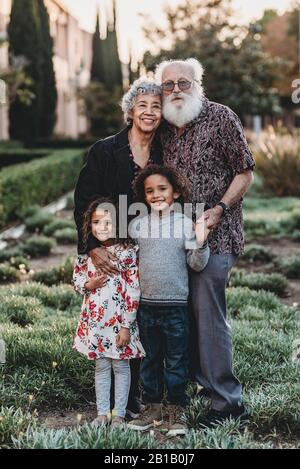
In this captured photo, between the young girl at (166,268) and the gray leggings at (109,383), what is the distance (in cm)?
12

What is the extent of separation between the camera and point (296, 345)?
483cm

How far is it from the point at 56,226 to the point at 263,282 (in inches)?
180

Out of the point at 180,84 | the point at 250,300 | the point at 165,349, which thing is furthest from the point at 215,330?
the point at 250,300

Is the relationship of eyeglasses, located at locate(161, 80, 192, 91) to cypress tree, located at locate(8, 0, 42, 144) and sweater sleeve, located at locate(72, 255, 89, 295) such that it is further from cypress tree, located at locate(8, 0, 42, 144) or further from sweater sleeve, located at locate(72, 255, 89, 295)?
cypress tree, located at locate(8, 0, 42, 144)

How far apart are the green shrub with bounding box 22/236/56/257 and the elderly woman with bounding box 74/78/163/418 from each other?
535 cm

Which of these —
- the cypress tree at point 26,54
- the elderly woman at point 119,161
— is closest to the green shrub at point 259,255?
the elderly woman at point 119,161

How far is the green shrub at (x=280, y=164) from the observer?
14.3m

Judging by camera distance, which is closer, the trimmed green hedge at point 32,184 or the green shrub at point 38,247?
the green shrub at point 38,247

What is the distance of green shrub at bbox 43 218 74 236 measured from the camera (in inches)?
420

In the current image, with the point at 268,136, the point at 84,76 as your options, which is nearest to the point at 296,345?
the point at 268,136

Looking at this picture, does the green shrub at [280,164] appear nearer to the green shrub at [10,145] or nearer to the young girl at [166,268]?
the green shrub at [10,145]

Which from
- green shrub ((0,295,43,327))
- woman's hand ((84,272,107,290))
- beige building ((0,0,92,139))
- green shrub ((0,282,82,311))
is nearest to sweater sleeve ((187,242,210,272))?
woman's hand ((84,272,107,290))

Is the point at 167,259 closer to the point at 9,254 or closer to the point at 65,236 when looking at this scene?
the point at 9,254

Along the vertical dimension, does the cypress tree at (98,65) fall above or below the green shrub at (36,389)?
above
